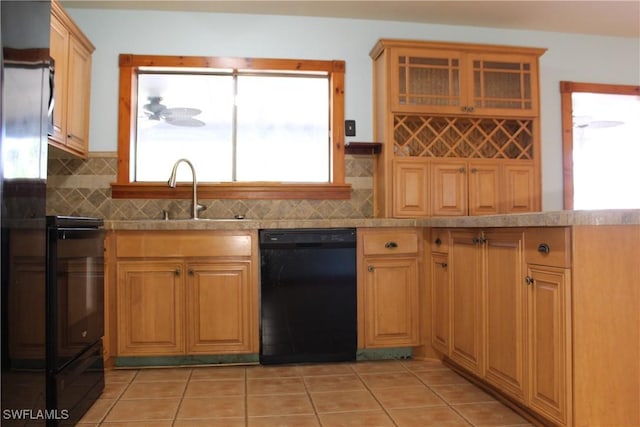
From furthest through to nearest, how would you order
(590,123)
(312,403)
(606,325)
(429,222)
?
(590,123)
(429,222)
(312,403)
(606,325)

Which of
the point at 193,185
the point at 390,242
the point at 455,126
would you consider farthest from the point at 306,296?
the point at 455,126

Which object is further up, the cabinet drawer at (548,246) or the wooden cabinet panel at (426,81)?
the wooden cabinet panel at (426,81)

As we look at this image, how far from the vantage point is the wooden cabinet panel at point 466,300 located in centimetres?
218

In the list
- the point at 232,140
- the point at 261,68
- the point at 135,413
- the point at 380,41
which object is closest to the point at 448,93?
the point at 380,41

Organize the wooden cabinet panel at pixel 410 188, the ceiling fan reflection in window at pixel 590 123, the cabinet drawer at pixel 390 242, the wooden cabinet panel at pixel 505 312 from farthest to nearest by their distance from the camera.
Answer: the ceiling fan reflection in window at pixel 590 123 < the wooden cabinet panel at pixel 410 188 < the cabinet drawer at pixel 390 242 < the wooden cabinet panel at pixel 505 312

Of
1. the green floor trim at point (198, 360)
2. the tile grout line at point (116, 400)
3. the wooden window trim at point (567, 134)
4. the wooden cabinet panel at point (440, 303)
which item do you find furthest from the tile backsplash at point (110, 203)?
the wooden window trim at point (567, 134)

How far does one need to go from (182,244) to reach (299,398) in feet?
3.54

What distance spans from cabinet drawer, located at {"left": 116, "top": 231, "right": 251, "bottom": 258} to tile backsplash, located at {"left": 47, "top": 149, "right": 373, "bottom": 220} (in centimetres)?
58

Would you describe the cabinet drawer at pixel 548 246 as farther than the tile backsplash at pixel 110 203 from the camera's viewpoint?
No

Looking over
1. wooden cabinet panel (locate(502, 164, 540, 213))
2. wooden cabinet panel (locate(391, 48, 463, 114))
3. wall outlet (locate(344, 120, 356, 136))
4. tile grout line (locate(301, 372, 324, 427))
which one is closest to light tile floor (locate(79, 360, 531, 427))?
tile grout line (locate(301, 372, 324, 427))

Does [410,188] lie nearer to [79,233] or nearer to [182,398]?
[182,398]

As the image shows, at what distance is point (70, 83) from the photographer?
2812 mm

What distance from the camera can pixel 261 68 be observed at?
3.26 m

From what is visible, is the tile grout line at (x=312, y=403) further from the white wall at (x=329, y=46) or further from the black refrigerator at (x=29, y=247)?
the white wall at (x=329, y=46)
